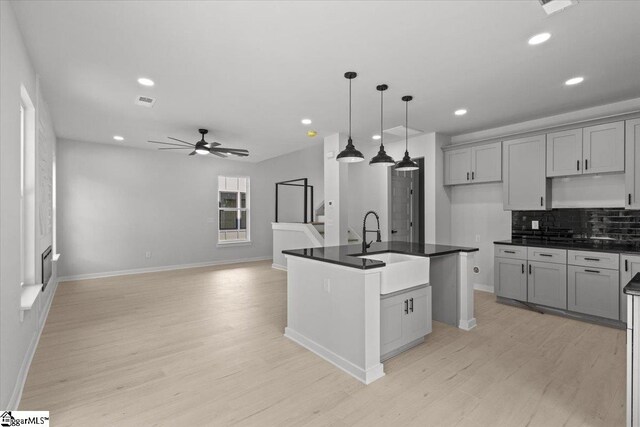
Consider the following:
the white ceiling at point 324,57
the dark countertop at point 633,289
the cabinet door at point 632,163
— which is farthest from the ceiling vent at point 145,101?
the cabinet door at point 632,163

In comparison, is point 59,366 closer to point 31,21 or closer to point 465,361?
point 31,21

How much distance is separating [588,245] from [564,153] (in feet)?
4.05

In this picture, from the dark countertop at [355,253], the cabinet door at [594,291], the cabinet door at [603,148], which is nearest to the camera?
the dark countertop at [355,253]

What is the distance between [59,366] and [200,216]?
5207mm

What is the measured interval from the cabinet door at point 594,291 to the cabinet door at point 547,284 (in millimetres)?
62

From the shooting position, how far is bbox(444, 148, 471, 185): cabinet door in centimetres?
510

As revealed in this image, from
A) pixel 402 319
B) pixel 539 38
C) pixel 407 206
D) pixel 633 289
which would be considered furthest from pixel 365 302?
pixel 407 206

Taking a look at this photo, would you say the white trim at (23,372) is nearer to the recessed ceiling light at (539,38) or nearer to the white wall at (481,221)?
the recessed ceiling light at (539,38)

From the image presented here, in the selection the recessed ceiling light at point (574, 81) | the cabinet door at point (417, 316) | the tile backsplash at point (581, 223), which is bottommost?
the cabinet door at point (417, 316)

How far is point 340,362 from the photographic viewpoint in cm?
263

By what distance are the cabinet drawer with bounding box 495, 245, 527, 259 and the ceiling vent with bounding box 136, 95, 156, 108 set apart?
518 cm

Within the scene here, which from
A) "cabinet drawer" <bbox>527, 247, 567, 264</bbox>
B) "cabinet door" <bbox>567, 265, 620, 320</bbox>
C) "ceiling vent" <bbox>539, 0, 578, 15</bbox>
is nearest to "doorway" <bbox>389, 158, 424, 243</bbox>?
"cabinet drawer" <bbox>527, 247, 567, 264</bbox>

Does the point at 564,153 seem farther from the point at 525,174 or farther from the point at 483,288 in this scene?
the point at 483,288

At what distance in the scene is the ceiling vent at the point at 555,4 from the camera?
1.94 metres
